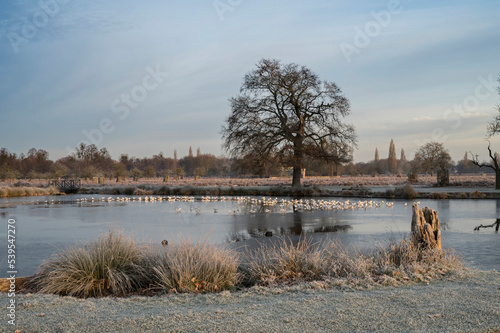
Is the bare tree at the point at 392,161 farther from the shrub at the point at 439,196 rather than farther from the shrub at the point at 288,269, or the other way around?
the shrub at the point at 288,269

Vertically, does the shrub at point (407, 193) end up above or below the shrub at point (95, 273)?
above

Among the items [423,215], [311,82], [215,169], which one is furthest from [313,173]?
[423,215]

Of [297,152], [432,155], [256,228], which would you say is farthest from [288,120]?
[432,155]

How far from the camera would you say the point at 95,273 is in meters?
7.53

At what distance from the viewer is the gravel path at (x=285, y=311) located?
485cm

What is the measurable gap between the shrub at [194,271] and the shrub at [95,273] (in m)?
0.41

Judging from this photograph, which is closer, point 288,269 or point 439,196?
point 288,269

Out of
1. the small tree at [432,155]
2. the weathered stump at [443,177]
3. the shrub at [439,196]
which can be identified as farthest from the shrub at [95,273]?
the small tree at [432,155]

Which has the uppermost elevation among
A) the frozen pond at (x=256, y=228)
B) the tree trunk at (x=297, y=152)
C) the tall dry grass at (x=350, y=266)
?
the tree trunk at (x=297, y=152)

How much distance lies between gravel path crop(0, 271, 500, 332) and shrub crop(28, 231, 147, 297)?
74 cm

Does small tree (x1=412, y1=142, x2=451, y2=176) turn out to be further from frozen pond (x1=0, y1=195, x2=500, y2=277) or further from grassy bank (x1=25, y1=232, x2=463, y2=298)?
grassy bank (x1=25, y1=232, x2=463, y2=298)

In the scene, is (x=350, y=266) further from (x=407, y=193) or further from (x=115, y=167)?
(x=115, y=167)

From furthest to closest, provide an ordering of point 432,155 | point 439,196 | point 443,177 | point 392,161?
point 392,161
point 432,155
point 443,177
point 439,196

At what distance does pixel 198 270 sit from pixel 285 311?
226 cm
